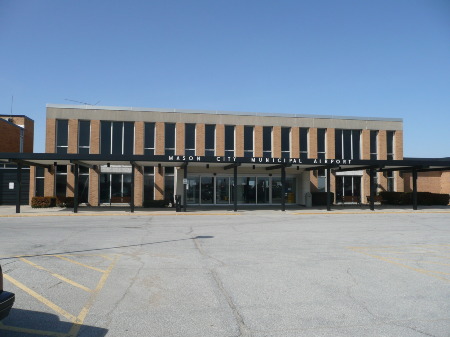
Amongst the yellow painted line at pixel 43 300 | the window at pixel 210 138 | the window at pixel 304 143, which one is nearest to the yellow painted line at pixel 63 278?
the yellow painted line at pixel 43 300

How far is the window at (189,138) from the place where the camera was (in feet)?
101

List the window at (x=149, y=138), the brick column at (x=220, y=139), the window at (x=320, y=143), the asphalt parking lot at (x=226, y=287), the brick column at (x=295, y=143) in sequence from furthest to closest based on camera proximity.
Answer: the window at (x=320, y=143) < the brick column at (x=295, y=143) < the brick column at (x=220, y=139) < the window at (x=149, y=138) < the asphalt parking lot at (x=226, y=287)

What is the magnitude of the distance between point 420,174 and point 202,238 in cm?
3499

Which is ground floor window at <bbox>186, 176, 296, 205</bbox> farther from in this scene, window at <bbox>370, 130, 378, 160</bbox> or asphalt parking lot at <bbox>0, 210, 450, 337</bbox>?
asphalt parking lot at <bbox>0, 210, 450, 337</bbox>

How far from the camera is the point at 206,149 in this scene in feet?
102

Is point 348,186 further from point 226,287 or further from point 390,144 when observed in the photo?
point 226,287

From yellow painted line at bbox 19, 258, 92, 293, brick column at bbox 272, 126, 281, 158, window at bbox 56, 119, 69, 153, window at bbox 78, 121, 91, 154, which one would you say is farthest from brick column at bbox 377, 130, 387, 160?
yellow painted line at bbox 19, 258, 92, 293

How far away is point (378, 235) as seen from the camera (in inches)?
522

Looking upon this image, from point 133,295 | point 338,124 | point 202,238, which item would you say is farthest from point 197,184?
point 133,295

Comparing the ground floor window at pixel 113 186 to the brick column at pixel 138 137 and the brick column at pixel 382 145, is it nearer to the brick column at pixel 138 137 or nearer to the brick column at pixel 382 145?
the brick column at pixel 138 137

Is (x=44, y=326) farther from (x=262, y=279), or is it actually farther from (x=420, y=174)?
(x=420, y=174)

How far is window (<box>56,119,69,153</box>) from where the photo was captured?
29094 mm

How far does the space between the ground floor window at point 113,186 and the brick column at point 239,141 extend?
32.0 feet

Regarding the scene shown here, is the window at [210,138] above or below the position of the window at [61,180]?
above
